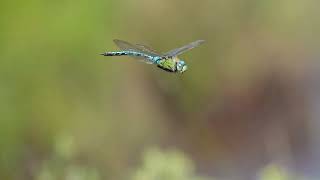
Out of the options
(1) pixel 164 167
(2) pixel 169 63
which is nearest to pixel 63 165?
(1) pixel 164 167

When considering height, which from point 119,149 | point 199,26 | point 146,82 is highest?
point 199,26

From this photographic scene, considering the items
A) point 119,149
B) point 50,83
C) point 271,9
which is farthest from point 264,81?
point 50,83

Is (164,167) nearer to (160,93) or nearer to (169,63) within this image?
(160,93)

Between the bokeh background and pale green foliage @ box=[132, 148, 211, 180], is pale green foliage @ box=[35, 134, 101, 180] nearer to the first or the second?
the bokeh background

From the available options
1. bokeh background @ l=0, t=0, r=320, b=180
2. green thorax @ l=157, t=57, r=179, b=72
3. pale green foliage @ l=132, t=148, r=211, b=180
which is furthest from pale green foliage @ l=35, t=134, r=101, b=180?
green thorax @ l=157, t=57, r=179, b=72

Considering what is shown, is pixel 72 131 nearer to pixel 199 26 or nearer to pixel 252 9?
pixel 199 26

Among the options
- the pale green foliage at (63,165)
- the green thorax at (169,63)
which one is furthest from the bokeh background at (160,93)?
the green thorax at (169,63)

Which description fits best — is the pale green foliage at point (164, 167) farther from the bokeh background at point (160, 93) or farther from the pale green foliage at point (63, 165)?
the pale green foliage at point (63, 165)
